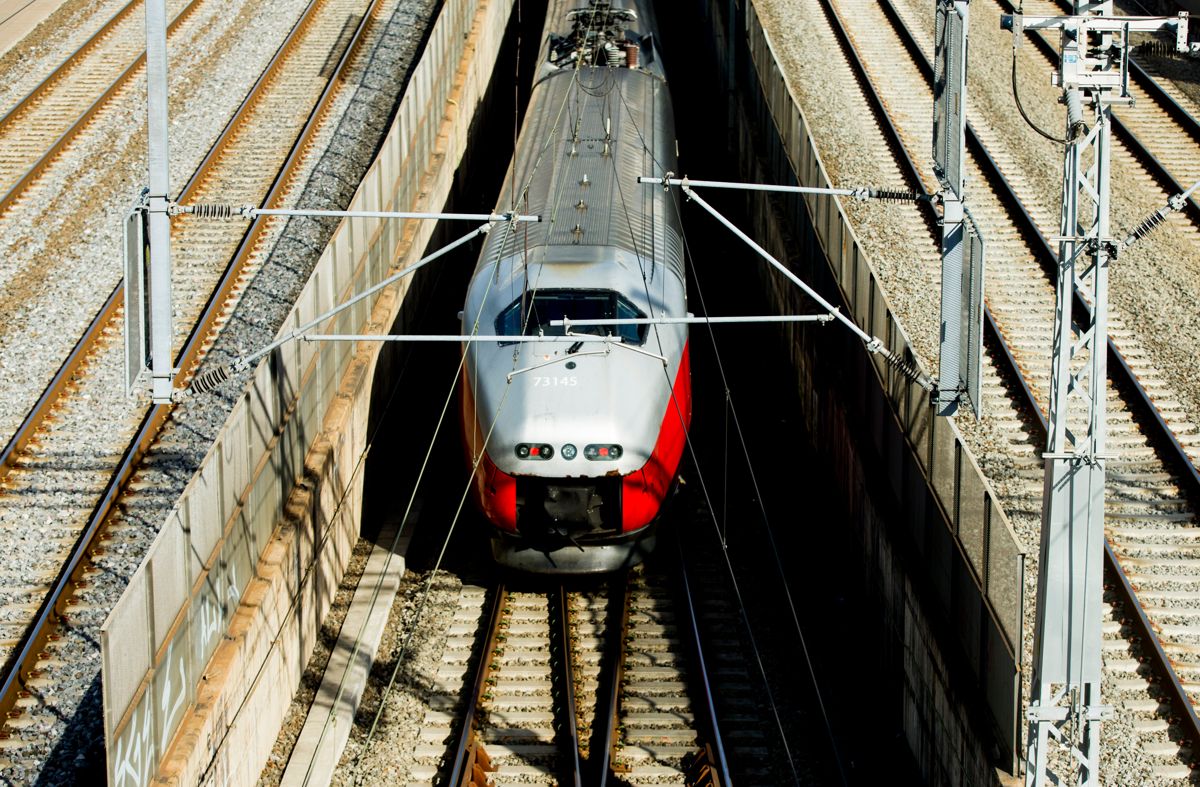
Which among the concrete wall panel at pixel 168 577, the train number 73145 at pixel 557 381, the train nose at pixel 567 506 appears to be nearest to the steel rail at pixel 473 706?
the train nose at pixel 567 506

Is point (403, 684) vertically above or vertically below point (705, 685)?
below

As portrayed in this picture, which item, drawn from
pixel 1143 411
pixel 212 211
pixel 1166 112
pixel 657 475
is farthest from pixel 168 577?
pixel 1166 112

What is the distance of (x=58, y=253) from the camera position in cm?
2150

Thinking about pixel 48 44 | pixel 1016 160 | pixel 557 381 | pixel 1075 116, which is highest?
pixel 48 44

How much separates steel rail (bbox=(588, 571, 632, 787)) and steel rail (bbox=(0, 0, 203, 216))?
1273 centimetres

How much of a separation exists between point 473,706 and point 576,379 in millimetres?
3799

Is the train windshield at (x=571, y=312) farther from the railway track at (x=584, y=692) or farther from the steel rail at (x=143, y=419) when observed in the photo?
the steel rail at (x=143, y=419)

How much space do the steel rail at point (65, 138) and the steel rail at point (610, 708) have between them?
41.8ft

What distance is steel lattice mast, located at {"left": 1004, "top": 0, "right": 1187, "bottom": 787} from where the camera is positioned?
31.4 feet

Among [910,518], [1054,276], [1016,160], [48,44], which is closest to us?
[910,518]

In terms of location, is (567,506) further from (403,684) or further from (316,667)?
(316,667)

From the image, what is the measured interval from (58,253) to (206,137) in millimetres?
4774

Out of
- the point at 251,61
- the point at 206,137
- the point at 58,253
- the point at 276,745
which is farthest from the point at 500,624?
the point at 251,61

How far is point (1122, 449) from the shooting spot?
16625 mm
